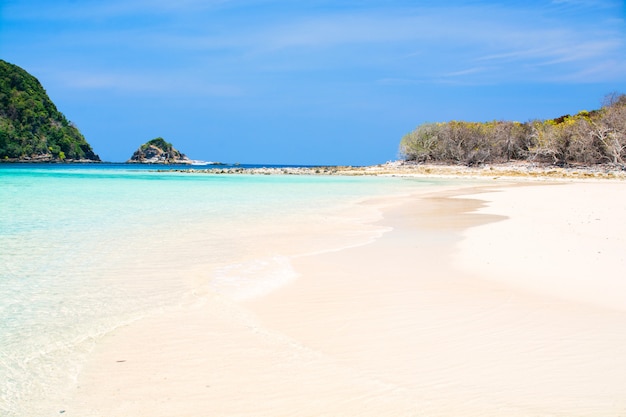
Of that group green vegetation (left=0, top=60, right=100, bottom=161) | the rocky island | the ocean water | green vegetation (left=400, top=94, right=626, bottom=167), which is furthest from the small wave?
the rocky island

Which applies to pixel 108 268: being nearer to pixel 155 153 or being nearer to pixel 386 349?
pixel 386 349

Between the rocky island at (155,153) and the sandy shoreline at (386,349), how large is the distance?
126574 millimetres

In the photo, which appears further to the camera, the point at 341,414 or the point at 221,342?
the point at 221,342

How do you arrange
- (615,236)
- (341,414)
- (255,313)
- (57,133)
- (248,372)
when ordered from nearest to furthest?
(341,414)
(248,372)
(255,313)
(615,236)
(57,133)

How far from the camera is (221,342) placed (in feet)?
12.6

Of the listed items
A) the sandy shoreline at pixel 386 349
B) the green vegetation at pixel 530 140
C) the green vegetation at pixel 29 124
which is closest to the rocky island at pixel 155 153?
the green vegetation at pixel 29 124

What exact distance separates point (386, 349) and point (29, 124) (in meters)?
109

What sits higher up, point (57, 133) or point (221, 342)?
point (57, 133)

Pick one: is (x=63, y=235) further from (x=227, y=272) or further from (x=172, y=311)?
(x=172, y=311)

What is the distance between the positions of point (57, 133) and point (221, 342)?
115 meters

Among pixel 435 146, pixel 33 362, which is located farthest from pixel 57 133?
pixel 33 362

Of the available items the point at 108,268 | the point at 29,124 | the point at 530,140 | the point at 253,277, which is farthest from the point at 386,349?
the point at 29,124

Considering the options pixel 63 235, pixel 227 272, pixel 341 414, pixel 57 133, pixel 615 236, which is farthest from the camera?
pixel 57 133

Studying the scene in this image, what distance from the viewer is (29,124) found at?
96000 millimetres
